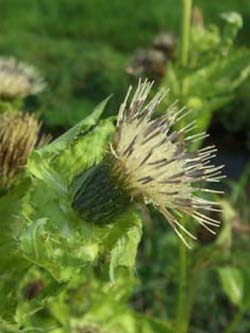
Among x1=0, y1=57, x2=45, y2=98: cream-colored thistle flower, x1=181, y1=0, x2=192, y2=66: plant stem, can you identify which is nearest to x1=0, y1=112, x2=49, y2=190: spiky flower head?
x1=0, y1=57, x2=45, y2=98: cream-colored thistle flower

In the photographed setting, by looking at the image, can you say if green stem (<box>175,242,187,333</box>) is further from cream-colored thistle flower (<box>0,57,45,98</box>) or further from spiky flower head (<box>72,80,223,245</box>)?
spiky flower head (<box>72,80,223,245</box>)

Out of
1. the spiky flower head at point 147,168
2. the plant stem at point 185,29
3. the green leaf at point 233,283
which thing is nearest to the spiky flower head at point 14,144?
the spiky flower head at point 147,168

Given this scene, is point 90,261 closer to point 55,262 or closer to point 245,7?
point 55,262

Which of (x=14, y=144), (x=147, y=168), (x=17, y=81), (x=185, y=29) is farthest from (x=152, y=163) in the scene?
(x=185, y=29)

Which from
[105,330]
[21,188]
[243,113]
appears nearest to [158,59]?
[105,330]

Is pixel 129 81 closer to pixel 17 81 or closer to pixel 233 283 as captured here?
pixel 233 283
